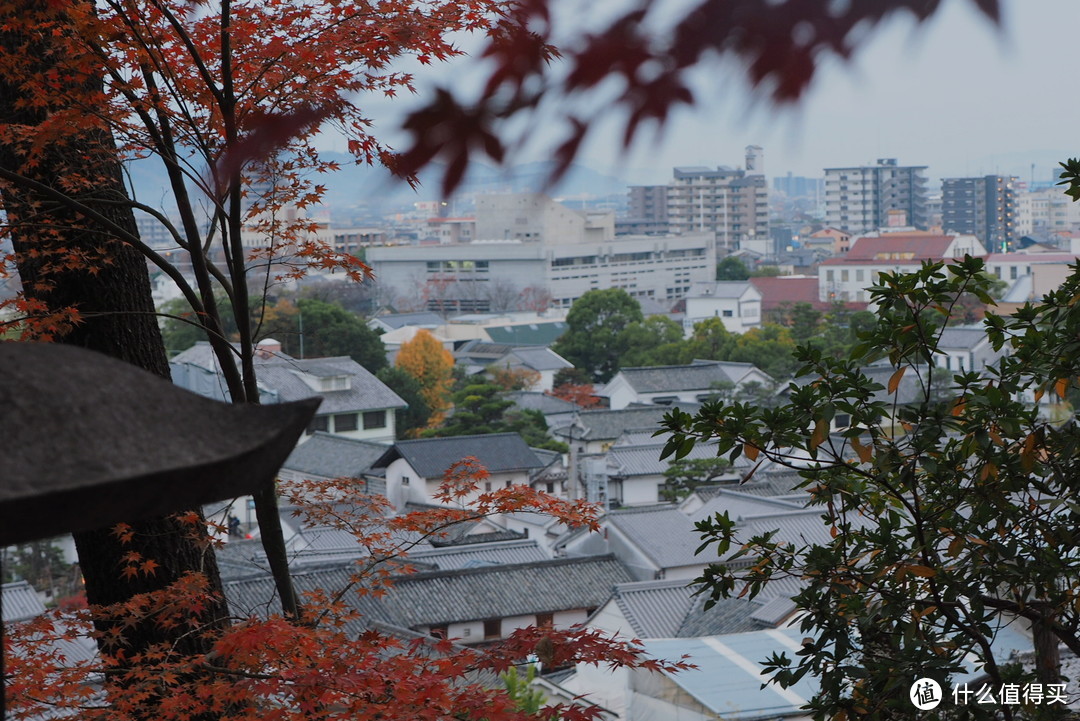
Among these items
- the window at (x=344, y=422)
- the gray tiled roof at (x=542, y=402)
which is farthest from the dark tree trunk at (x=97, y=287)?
the gray tiled roof at (x=542, y=402)

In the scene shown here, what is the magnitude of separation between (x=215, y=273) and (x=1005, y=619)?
331 inches

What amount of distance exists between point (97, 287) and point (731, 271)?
4407 cm

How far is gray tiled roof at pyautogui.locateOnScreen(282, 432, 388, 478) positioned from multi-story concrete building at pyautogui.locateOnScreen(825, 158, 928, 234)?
115ft

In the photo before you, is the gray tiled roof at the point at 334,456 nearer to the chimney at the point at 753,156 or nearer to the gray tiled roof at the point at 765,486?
the gray tiled roof at the point at 765,486

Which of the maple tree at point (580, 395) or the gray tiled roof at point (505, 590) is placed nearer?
the gray tiled roof at point (505, 590)

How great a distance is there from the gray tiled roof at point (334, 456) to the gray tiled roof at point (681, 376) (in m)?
7.55

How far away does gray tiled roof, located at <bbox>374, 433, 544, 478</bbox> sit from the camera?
18234 mm

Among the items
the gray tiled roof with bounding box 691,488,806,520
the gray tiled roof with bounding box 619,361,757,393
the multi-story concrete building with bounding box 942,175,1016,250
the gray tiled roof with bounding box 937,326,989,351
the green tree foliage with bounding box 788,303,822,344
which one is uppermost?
the multi-story concrete building with bounding box 942,175,1016,250

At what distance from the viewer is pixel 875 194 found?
2078 inches

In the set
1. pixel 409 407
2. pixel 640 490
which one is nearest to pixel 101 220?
pixel 640 490

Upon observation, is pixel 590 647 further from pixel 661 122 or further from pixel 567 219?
pixel 567 219

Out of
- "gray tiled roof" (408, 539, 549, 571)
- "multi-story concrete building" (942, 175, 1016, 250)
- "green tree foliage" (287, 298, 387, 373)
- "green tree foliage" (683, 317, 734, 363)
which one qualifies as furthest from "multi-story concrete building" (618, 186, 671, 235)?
"gray tiled roof" (408, 539, 549, 571)

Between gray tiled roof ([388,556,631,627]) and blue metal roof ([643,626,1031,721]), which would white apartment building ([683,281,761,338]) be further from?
blue metal roof ([643,626,1031,721])

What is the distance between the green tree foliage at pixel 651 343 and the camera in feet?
88.6
